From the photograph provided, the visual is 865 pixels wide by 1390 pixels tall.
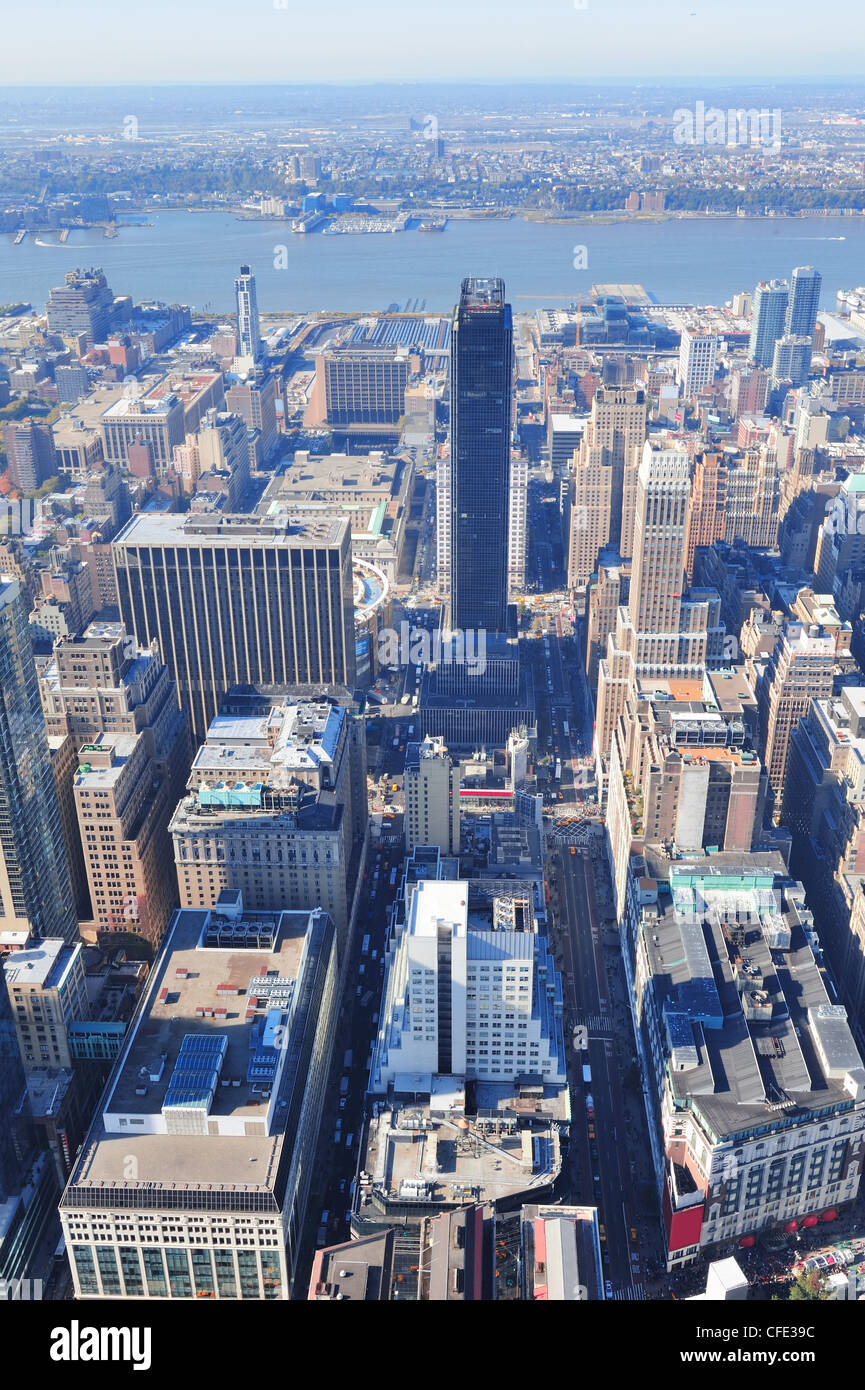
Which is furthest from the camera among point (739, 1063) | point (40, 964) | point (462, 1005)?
point (40, 964)

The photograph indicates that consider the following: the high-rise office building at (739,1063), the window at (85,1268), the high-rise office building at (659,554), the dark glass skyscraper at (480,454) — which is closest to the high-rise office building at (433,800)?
the high-rise office building at (739,1063)

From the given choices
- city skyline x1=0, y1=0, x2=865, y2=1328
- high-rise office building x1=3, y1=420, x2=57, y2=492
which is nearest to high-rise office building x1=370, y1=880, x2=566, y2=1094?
city skyline x1=0, y1=0, x2=865, y2=1328

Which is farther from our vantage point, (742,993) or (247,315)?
(247,315)

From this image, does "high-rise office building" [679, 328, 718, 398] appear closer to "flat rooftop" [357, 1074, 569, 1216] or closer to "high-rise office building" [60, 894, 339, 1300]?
"flat rooftop" [357, 1074, 569, 1216]

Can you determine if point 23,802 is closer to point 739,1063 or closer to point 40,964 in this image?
point 40,964

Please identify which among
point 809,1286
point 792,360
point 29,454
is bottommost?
point 809,1286

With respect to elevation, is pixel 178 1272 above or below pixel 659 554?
below

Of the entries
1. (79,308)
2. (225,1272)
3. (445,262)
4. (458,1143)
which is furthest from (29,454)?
(445,262)

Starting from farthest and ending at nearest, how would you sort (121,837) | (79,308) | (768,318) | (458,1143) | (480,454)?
1. (79,308)
2. (768,318)
3. (480,454)
4. (121,837)
5. (458,1143)
